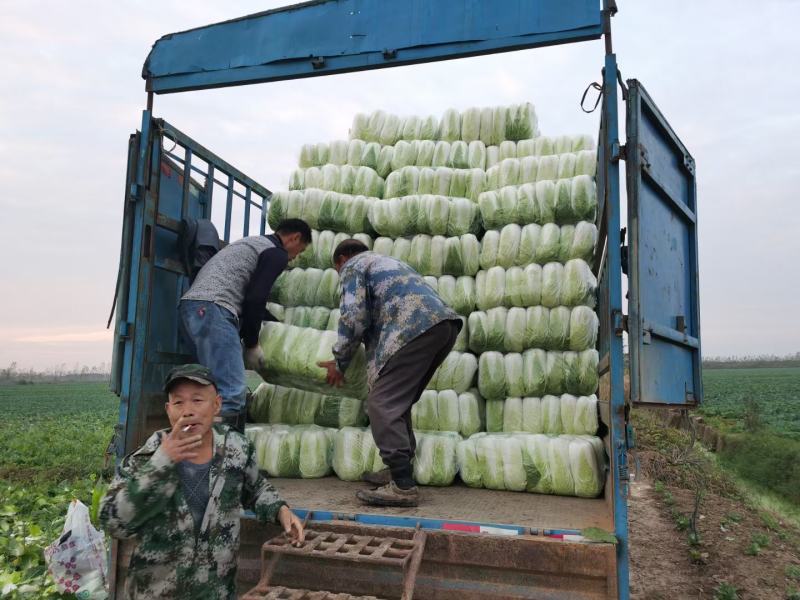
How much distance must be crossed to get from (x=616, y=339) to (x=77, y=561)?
3.42m

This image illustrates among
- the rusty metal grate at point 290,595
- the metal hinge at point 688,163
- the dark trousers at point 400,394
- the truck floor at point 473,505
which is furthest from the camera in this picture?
the metal hinge at point 688,163

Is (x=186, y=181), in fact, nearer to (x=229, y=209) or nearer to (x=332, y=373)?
(x=229, y=209)

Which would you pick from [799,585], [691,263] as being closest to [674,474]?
[799,585]

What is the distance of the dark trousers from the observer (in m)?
3.46

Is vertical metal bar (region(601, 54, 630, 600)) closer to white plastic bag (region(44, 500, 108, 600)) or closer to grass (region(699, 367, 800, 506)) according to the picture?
white plastic bag (region(44, 500, 108, 600))

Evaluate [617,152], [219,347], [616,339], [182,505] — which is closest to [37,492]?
[219,347]

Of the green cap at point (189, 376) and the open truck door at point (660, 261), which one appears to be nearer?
the green cap at point (189, 376)

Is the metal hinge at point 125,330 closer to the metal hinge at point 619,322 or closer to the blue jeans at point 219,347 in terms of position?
the blue jeans at point 219,347

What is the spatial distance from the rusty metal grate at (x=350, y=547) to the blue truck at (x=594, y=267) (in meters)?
0.02

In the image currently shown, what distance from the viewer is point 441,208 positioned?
192 inches

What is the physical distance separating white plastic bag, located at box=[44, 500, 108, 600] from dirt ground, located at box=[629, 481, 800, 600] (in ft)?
15.6

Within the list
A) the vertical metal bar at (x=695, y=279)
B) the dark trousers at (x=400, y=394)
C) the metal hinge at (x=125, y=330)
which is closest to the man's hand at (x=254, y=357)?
the metal hinge at (x=125, y=330)

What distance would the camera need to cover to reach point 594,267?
16.8 ft

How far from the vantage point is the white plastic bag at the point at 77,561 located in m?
3.76
